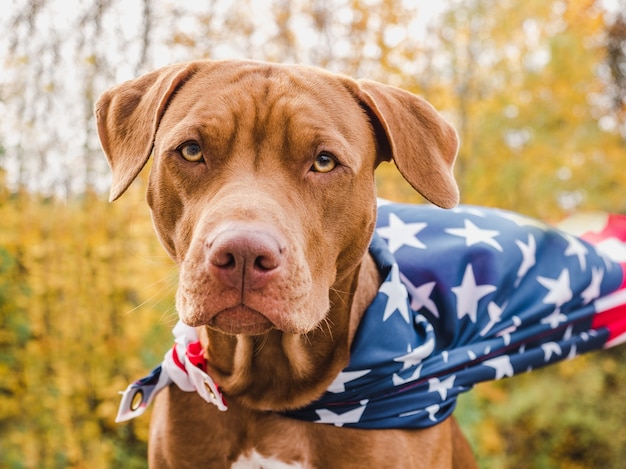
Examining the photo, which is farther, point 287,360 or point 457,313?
point 457,313

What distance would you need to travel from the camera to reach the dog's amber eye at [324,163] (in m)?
2.70

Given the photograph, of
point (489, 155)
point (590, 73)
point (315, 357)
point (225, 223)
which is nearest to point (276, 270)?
point (225, 223)

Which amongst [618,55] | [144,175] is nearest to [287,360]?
[144,175]

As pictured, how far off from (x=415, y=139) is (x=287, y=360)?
1027 millimetres

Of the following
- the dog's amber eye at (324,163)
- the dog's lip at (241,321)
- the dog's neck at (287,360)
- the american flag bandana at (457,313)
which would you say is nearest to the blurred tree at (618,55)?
the american flag bandana at (457,313)

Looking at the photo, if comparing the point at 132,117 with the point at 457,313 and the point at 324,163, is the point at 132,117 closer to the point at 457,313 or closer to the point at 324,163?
the point at 324,163

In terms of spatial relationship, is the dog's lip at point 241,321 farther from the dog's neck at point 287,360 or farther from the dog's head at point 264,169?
the dog's neck at point 287,360

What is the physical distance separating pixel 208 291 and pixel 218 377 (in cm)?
79

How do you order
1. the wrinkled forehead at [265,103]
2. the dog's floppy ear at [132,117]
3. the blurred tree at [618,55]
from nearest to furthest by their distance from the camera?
1. the wrinkled forehead at [265,103]
2. the dog's floppy ear at [132,117]
3. the blurred tree at [618,55]

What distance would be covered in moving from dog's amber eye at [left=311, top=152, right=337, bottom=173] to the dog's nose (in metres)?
0.49

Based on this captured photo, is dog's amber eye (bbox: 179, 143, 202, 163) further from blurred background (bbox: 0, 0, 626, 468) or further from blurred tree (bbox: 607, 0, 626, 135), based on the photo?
blurred tree (bbox: 607, 0, 626, 135)

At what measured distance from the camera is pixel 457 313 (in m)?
3.30

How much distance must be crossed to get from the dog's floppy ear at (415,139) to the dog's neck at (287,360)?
0.46 metres

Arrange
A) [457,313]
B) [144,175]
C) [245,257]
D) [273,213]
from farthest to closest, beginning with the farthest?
[144,175] → [457,313] → [273,213] → [245,257]
